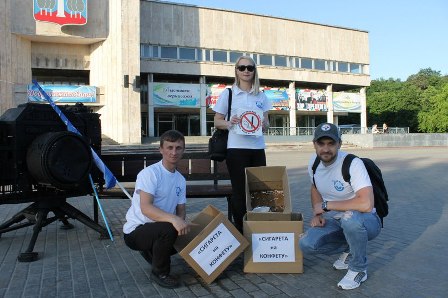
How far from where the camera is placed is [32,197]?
4684 mm

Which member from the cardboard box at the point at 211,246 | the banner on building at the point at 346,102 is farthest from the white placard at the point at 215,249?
the banner on building at the point at 346,102

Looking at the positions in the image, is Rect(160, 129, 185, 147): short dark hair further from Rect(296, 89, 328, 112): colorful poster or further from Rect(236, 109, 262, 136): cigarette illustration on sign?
Rect(296, 89, 328, 112): colorful poster

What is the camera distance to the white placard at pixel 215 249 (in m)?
3.44

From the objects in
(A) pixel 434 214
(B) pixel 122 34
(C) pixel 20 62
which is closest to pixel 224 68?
(B) pixel 122 34

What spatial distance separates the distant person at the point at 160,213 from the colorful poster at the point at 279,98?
40.0 metres

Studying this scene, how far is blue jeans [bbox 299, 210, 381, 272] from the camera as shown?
334 centimetres

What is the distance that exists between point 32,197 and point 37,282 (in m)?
1.36

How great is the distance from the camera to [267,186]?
440 centimetres

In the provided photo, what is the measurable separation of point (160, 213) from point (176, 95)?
35.6 meters

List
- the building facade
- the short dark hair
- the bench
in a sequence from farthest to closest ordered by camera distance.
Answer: the building facade
the bench
the short dark hair

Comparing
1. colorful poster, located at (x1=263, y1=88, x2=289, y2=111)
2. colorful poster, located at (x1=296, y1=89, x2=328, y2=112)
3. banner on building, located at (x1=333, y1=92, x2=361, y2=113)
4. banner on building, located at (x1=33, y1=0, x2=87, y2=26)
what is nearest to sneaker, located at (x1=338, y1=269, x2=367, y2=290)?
banner on building, located at (x1=33, y1=0, x2=87, y2=26)

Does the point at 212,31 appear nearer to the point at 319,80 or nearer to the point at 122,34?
the point at 122,34

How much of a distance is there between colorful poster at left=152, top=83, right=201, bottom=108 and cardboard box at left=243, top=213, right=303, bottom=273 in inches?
1368

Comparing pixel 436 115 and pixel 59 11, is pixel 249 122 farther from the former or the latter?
pixel 436 115
